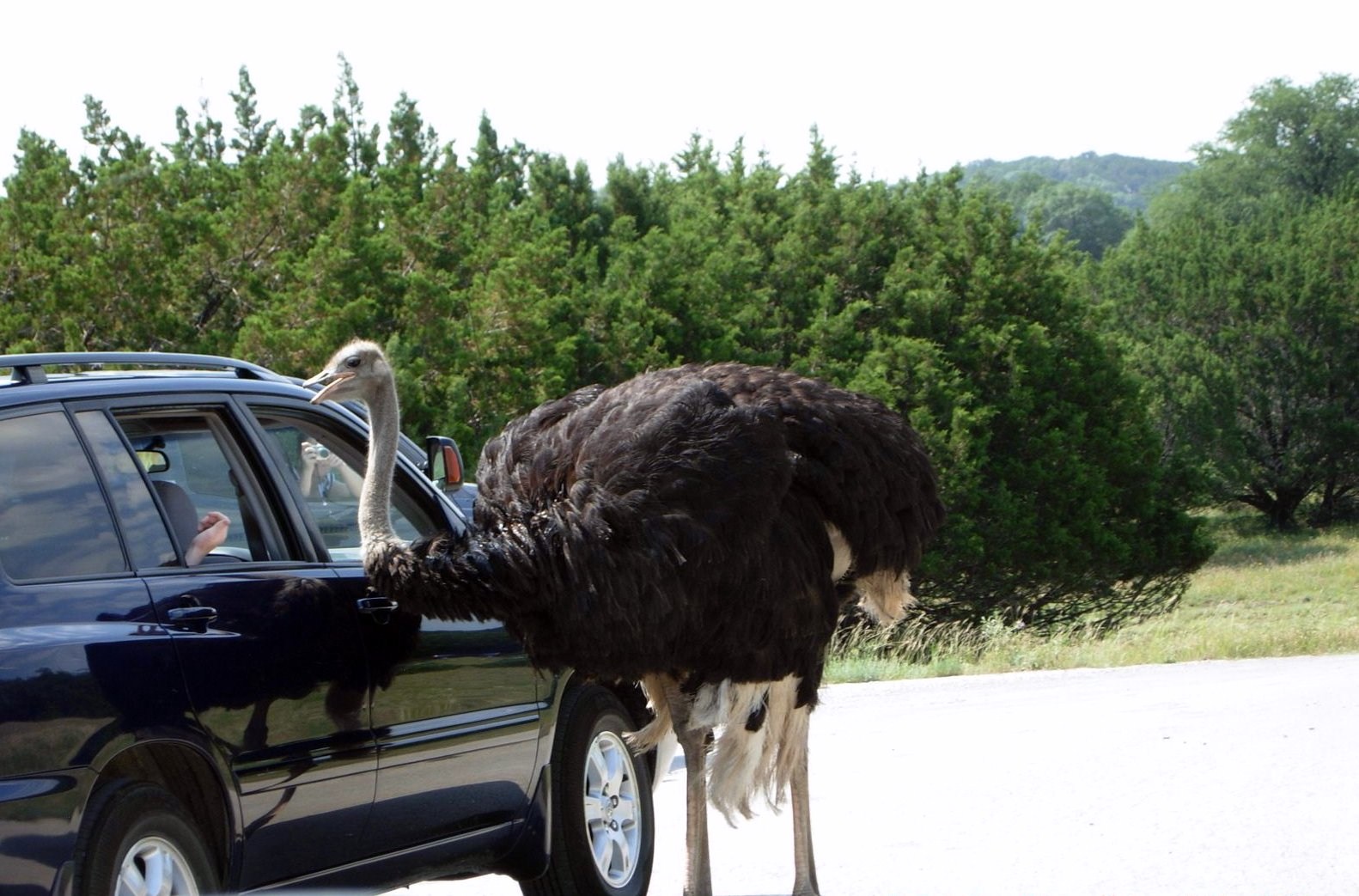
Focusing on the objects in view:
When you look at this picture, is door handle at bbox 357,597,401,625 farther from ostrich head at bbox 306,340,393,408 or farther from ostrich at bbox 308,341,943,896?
ostrich head at bbox 306,340,393,408

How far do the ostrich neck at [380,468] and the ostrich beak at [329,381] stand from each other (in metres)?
0.13

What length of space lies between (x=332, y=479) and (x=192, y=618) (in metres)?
3.03

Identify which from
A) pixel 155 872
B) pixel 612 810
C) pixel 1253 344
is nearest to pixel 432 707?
pixel 612 810

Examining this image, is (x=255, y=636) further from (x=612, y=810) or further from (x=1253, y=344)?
(x=1253, y=344)

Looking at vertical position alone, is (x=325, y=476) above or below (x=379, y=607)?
above

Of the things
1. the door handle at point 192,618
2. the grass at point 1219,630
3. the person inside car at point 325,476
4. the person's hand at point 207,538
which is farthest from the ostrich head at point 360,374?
the grass at point 1219,630

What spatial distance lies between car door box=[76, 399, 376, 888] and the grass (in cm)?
1082

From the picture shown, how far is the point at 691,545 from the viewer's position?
6.05 m

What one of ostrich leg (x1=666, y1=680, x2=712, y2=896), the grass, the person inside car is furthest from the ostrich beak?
the grass

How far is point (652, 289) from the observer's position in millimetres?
35688

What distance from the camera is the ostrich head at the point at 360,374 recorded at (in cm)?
649

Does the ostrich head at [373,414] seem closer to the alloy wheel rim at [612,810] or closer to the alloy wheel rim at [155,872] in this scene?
the alloy wheel rim at [612,810]

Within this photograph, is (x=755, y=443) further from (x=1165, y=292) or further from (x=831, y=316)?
(x=1165, y=292)

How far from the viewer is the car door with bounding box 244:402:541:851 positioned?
18.1ft
